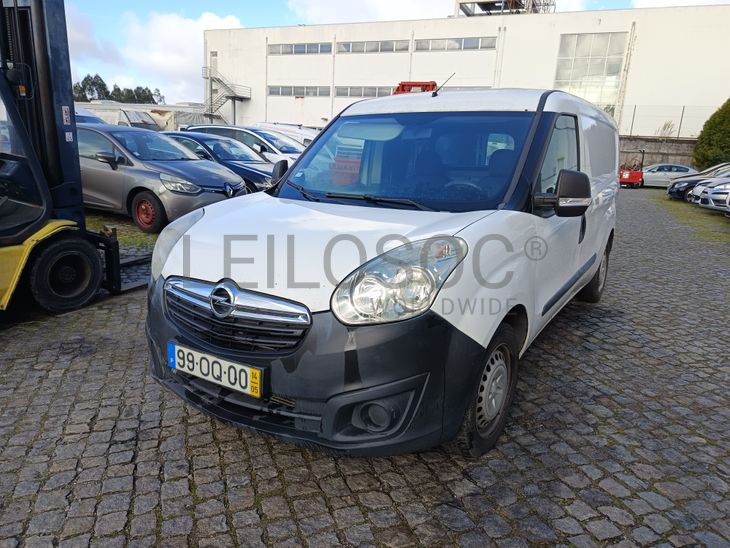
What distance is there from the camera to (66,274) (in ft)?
15.0

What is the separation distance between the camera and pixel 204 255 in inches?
96.1

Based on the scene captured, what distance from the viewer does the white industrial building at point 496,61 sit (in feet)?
112

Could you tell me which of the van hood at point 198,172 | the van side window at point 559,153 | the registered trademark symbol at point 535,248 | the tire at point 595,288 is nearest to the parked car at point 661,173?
the tire at point 595,288

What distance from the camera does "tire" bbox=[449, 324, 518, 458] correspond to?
2.41m

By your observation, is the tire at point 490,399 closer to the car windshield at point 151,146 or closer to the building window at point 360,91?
the car windshield at point 151,146

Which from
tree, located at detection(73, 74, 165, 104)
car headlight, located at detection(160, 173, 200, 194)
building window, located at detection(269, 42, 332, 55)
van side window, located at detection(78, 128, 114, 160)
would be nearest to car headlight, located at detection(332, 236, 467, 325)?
car headlight, located at detection(160, 173, 200, 194)

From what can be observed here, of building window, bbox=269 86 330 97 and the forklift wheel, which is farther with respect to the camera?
building window, bbox=269 86 330 97

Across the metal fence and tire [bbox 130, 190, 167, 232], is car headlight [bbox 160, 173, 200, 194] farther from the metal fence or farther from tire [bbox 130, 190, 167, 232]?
the metal fence

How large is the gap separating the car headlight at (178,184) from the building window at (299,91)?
3803cm

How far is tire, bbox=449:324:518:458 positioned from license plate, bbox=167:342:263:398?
3.07 ft

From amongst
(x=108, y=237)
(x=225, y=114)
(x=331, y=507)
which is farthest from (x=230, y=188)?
(x=225, y=114)

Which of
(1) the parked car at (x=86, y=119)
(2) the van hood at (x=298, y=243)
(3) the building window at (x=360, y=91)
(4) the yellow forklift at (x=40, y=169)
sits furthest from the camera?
(3) the building window at (x=360, y=91)

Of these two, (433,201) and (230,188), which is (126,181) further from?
(433,201)

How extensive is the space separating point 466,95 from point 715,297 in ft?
14.6
